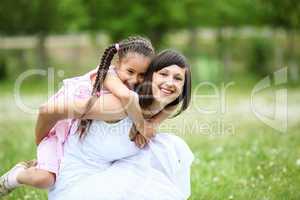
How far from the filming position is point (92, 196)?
447cm

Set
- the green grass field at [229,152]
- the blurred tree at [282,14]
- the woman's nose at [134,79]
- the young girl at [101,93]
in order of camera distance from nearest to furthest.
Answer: the young girl at [101,93] → the woman's nose at [134,79] → the green grass field at [229,152] → the blurred tree at [282,14]

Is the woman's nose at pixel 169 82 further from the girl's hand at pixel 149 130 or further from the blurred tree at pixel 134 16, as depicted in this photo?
the blurred tree at pixel 134 16

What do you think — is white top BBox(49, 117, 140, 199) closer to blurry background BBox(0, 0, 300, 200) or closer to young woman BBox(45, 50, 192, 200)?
young woman BBox(45, 50, 192, 200)

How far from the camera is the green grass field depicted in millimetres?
6320

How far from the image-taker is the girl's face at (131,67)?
14.6 ft

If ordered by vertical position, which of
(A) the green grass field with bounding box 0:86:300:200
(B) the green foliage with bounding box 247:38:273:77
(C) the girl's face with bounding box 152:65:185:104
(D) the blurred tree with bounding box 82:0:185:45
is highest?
(D) the blurred tree with bounding box 82:0:185:45

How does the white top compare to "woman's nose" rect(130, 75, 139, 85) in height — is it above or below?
below

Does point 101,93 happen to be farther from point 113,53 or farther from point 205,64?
point 205,64

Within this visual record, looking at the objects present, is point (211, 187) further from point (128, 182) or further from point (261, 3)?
point (261, 3)

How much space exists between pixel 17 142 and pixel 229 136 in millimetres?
3563

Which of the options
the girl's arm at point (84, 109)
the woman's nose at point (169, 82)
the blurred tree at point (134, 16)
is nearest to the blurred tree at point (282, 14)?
the blurred tree at point (134, 16)

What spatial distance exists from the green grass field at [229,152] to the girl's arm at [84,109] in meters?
1.91

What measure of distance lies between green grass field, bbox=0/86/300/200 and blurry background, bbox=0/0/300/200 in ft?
0.05

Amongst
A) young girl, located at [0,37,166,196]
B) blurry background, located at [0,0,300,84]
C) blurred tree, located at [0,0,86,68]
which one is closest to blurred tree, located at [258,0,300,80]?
blurry background, located at [0,0,300,84]
